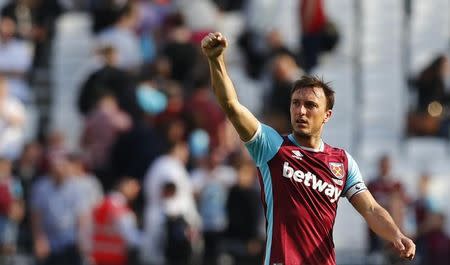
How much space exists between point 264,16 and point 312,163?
39.3ft

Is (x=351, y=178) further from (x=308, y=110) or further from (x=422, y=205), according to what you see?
(x=422, y=205)

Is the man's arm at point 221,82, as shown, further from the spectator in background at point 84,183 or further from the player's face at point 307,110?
the spectator in background at point 84,183

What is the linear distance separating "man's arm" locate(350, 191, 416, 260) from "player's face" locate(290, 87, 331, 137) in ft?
1.95

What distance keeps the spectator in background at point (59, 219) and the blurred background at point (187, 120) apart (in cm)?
2

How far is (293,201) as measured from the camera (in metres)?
9.09

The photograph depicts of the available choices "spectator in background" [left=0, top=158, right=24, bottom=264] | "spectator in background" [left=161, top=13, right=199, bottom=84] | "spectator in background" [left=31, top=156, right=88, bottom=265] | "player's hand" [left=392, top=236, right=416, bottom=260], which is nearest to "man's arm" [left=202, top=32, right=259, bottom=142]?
"player's hand" [left=392, top=236, right=416, bottom=260]

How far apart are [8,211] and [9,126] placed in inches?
61.5

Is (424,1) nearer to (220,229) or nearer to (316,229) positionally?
(220,229)

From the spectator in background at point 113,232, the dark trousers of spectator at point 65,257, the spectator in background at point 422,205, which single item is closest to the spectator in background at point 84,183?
the spectator in background at point 113,232

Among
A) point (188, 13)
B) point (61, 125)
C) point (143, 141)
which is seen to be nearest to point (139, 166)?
point (143, 141)

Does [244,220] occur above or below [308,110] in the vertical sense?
below

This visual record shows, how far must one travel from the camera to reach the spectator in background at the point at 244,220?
659 inches

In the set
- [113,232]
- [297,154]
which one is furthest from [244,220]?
[297,154]

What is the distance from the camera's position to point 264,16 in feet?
69.1
